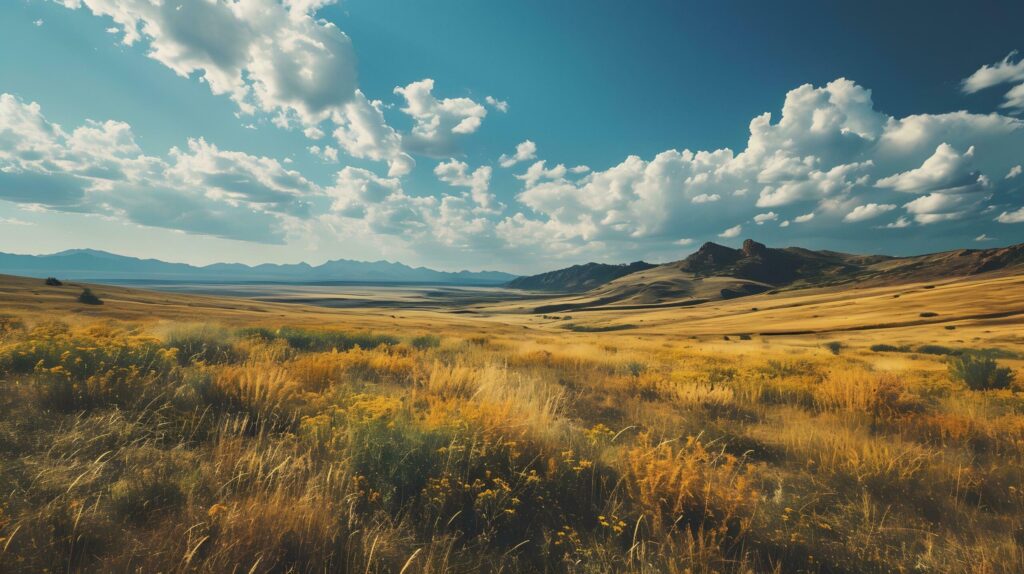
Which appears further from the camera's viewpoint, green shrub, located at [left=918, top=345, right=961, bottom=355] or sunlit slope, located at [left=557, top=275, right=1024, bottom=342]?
sunlit slope, located at [left=557, top=275, right=1024, bottom=342]

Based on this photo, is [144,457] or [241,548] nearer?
[241,548]

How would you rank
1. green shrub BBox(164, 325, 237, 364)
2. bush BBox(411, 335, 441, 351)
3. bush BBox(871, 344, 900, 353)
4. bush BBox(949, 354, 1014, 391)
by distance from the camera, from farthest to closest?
bush BBox(871, 344, 900, 353) → bush BBox(411, 335, 441, 351) → bush BBox(949, 354, 1014, 391) → green shrub BBox(164, 325, 237, 364)

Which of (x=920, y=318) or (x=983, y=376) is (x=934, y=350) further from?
(x=920, y=318)

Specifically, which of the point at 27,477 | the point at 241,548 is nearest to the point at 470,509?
the point at 241,548

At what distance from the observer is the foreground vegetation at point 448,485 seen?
2.86 m

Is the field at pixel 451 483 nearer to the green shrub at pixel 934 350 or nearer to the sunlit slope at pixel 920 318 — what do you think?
the green shrub at pixel 934 350

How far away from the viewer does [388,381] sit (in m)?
8.30

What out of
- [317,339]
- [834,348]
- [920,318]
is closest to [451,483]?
[317,339]

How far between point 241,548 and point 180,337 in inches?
418

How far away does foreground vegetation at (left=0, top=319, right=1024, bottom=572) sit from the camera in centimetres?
286

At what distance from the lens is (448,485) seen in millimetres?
3703

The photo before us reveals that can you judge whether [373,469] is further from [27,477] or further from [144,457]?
[27,477]

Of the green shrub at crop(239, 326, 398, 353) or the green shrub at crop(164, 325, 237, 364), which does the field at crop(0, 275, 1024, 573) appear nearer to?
the green shrub at crop(164, 325, 237, 364)

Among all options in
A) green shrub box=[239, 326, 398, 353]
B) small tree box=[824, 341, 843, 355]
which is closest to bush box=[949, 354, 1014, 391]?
green shrub box=[239, 326, 398, 353]
